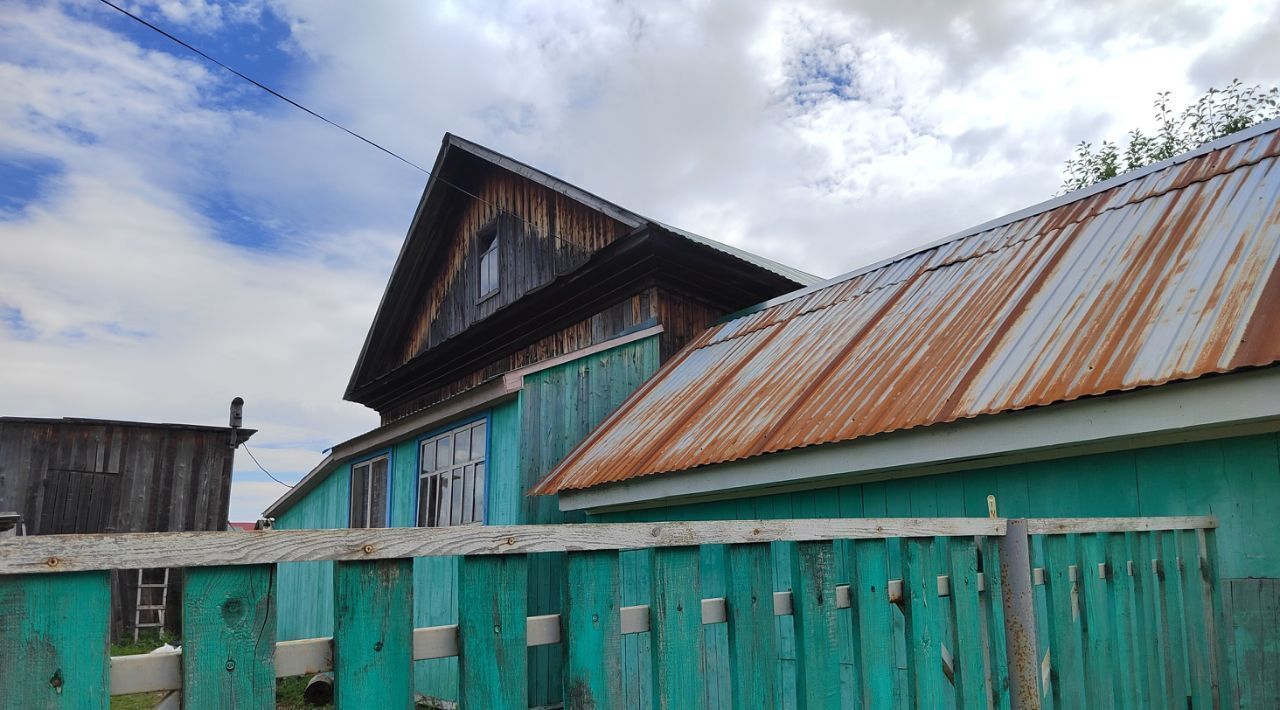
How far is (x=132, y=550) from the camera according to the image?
137 centimetres

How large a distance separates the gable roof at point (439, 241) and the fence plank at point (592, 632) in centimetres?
877

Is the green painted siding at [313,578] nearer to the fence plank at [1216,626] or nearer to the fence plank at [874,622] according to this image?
the fence plank at [1216,626]

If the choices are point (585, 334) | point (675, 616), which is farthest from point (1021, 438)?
point (585, 334)

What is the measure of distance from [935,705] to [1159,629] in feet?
5.74

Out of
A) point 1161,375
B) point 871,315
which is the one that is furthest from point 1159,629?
point 871,315

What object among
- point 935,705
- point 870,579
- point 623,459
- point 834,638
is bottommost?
point 935,705

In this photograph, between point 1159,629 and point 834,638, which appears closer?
point 834,638

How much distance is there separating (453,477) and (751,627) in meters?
8.55

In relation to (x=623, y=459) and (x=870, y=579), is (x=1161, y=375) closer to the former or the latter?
(x=870, y=579)

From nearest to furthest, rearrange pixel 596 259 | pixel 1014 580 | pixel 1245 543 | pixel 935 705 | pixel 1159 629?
pixel 935 705 < pixel 1014 580 < pixel 1159 629 < pixel 1245 543 < pixel 596 259

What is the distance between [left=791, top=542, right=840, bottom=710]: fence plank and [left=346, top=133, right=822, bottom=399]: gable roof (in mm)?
8331

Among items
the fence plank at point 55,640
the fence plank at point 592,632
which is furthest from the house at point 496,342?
the fence plank at point 55,640

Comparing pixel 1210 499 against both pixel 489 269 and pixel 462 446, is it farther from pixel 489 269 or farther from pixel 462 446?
pixel 489 269

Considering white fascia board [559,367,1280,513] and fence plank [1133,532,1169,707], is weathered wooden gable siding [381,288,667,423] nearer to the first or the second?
white fascia board [559,367,1280,513]
